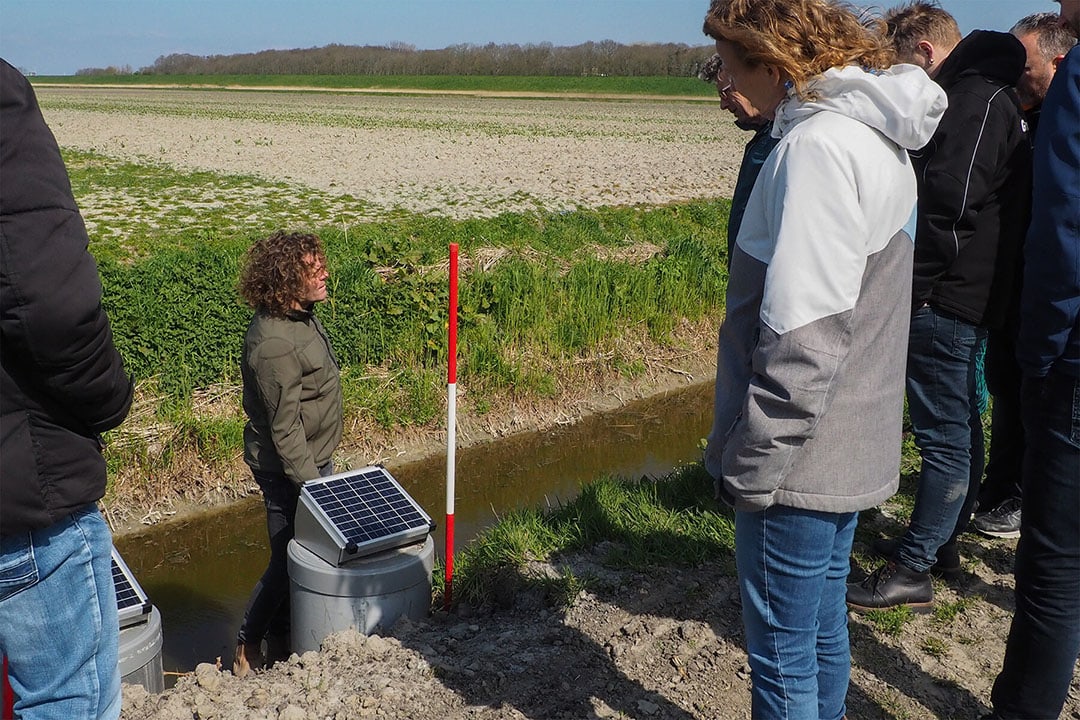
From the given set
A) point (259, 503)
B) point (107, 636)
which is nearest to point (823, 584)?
point (107, 636)

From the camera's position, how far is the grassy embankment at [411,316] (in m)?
7.27

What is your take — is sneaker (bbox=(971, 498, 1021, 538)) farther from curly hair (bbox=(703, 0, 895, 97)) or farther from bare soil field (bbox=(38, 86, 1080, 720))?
curly hair (bbox=(703, 0, 895, 97))

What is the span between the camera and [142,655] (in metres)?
3.90

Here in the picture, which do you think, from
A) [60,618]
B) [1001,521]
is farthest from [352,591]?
[1001,521]

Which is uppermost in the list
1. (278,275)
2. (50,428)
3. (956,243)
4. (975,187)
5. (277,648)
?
(975,187)

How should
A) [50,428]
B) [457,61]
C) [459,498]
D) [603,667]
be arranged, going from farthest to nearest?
[457,61]
[459,498]
[603,667]
[50,428]

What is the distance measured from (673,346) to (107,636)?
8626 mm

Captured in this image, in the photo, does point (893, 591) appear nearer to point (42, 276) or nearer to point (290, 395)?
point (290, 395)

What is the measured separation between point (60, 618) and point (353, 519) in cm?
203

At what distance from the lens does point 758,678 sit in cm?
261

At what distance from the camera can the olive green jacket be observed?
4277 mm

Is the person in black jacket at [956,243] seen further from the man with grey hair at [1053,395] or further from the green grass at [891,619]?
the man with grey hair at [1053,395]

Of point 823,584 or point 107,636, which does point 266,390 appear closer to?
point 107,636

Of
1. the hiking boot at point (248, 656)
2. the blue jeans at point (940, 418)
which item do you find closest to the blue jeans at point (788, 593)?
the blue jeans at point (940, 418)
